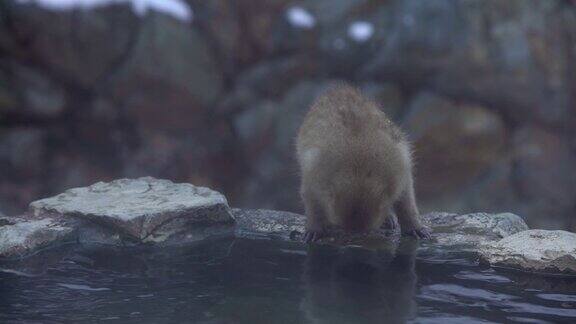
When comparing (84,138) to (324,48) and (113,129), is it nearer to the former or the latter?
(113,129)

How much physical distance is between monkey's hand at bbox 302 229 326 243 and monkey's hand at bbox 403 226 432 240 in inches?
23.2

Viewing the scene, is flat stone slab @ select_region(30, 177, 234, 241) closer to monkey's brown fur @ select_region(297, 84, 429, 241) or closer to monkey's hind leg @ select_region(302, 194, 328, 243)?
monkey's hind leg @ select_region(302, 194, 328, 243)

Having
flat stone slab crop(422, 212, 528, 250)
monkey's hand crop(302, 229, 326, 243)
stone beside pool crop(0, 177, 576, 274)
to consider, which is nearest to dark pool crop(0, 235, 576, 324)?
stone beside pool crop(0, 177, 576, 274)

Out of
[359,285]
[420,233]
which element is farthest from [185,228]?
[420,233]

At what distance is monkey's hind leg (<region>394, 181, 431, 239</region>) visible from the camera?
5730 millimetres

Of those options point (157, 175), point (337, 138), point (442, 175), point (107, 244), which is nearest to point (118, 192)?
point (107, 244)

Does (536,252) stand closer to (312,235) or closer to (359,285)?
(359,285)

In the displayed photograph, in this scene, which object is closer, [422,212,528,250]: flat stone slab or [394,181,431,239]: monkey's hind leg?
[422,212,528,250]: flat stone slab

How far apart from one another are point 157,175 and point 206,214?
6.80 meters

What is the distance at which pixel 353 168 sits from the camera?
5066mm

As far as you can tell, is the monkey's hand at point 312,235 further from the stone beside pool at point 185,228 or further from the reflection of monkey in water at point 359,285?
the reflection of monkey in water at point 359,285

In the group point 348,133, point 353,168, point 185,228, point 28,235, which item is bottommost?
point 28,235

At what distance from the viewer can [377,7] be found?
12.0 m

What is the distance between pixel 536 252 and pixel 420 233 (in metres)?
1.09
